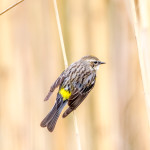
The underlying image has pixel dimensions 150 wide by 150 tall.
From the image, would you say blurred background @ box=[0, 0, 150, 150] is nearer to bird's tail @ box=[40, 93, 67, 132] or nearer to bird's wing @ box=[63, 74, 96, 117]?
bird's wing @ box=[63, 74, 96, 117]

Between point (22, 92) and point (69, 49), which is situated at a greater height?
point (69, 49)

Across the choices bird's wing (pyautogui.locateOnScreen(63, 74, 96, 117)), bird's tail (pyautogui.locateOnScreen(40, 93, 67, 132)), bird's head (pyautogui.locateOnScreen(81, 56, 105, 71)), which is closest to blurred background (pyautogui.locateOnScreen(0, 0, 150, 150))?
bird's head (pyautogui.locateOnScreen(81, 56, 105, 71))

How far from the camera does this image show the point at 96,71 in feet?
8.70

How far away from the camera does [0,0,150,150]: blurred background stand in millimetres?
2578

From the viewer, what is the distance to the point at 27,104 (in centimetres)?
260

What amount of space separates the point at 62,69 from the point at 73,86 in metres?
0.32

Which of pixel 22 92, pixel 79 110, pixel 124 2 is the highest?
pixel 124 2

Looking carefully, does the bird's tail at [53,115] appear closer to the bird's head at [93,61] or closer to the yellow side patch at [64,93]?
the yellow side patch at [64,93]

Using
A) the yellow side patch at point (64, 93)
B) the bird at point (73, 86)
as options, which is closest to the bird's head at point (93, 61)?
the bird at point (73, 86)

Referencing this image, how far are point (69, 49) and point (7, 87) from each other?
0.53m

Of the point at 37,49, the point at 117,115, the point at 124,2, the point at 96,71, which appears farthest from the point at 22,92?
the point at 124,2

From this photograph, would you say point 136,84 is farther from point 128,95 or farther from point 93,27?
point 93,27

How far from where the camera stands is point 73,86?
2375 mm

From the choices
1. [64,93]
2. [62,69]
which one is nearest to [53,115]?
[64,93]
